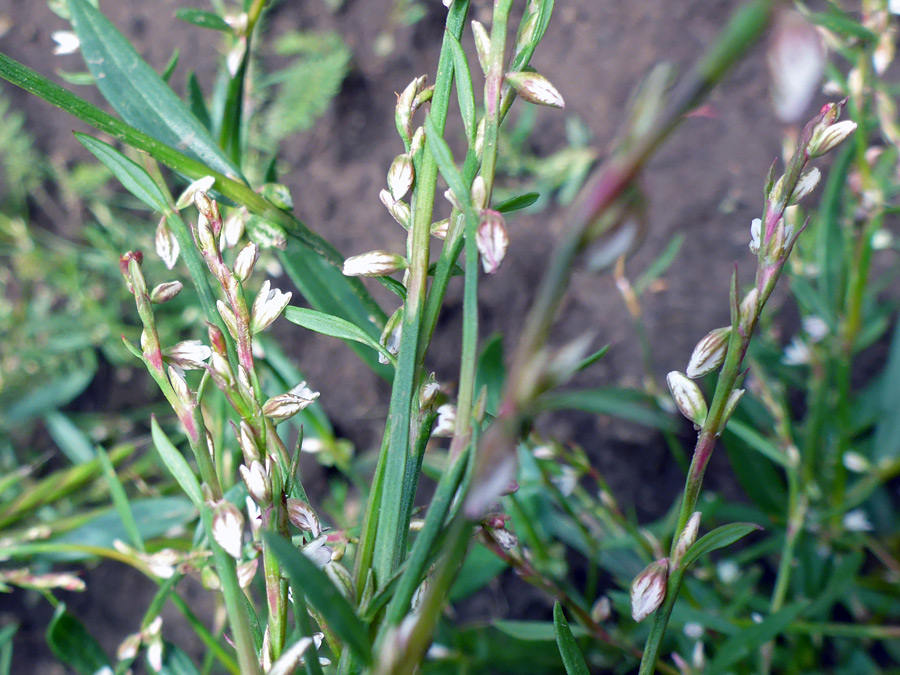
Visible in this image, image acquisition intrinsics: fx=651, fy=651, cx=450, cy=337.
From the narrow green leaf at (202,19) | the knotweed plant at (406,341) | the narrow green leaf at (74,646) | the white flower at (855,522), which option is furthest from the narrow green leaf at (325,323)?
the white flower at (855,522)

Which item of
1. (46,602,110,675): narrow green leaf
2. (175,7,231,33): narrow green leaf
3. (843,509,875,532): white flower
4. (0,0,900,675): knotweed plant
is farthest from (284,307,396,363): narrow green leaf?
(843,509,875,532): white flower

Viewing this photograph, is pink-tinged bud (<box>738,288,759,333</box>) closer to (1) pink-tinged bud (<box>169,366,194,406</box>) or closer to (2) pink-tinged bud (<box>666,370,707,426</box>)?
(2) pink-tinged bud (<box>666,370,707,426</box>)

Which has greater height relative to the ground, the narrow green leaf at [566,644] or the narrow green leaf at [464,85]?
the narrow green leaf at [464,85]

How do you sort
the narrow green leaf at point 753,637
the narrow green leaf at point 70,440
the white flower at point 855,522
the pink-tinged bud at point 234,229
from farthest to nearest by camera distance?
1. the narrow green leaf at point 70,440
2. the white flower at point 855,522
3. the narrow green leaf at point 753,637
4. the pink-tinged bud at point 234,229

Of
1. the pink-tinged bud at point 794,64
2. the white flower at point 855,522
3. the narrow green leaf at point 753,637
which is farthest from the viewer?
the white flower at point 855,522

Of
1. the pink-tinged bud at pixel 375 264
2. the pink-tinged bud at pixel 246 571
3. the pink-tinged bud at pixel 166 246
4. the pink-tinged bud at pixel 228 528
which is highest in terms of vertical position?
the pink-tinged bud at pixel 166 246

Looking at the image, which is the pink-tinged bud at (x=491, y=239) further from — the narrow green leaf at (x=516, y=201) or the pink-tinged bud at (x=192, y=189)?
the pink-tinged bud at (x=192, y=189)
